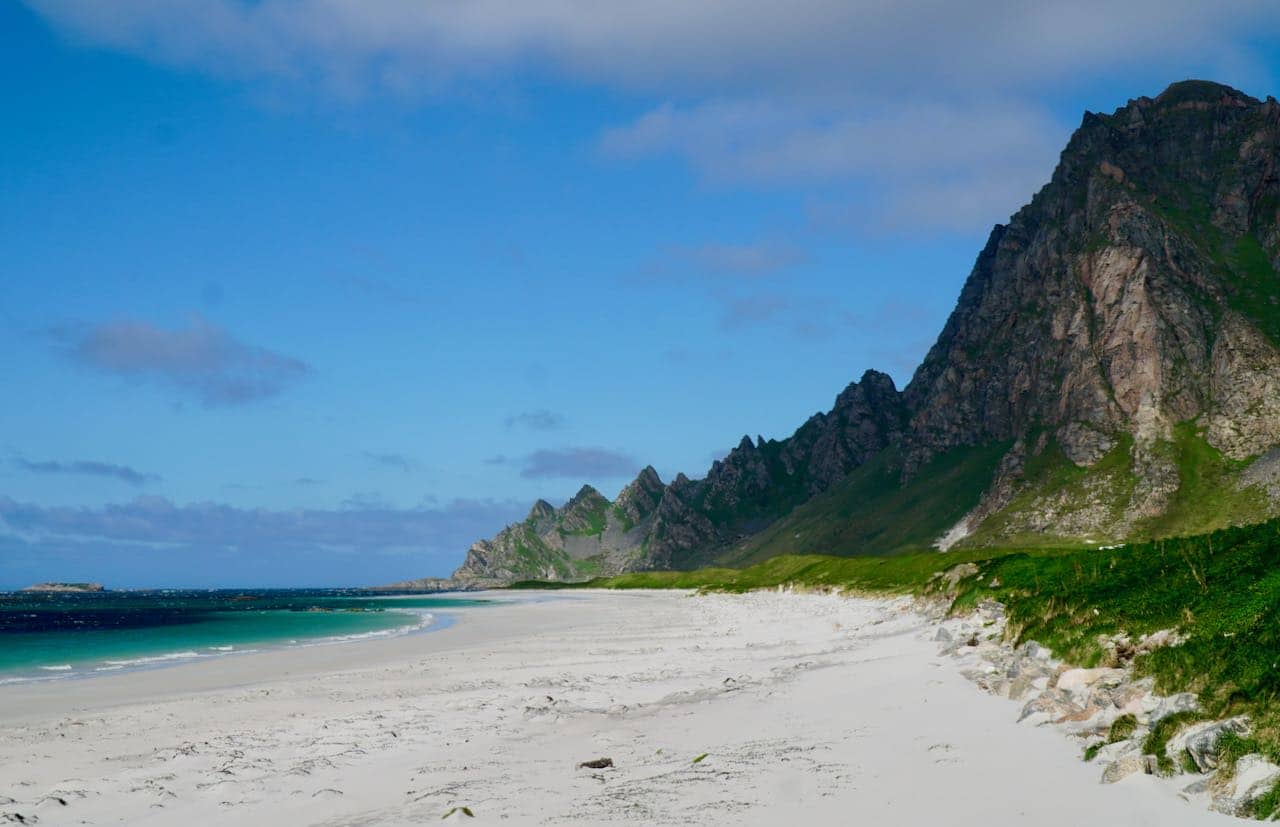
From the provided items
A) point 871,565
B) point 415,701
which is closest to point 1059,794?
point 415,701

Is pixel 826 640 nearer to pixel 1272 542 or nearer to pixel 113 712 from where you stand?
pixel 1272 542

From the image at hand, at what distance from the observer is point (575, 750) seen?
58.4 ft

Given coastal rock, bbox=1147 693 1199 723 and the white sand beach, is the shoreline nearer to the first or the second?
the white sand beach

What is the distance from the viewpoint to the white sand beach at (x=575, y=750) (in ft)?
40.4

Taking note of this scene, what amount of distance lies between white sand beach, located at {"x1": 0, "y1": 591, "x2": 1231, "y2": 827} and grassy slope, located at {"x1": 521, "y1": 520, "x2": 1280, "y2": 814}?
1975mm

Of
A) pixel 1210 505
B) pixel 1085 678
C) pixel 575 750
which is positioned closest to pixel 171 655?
pixel 575 750

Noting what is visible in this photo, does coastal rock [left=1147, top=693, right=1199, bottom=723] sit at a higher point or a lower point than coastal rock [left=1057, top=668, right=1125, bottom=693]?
higher

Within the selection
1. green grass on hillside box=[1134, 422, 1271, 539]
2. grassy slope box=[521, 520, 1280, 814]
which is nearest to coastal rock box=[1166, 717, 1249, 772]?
grassy slope box=[521, 520, 1280, 814]

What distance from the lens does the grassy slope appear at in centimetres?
1213

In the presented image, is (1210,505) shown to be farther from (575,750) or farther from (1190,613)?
(575,750)

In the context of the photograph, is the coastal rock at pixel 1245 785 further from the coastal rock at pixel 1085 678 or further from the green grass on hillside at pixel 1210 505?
the green grass on hillside at pixel 1210 505

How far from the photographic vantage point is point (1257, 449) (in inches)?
7830

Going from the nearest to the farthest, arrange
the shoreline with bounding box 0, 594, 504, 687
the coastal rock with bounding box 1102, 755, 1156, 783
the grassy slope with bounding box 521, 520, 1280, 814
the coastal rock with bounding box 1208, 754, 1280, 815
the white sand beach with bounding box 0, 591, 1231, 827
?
the coastal rock with bounding box 1208, 754, 1280, 815 < the coastal rock with bounding box 1102, 755, 1156, 783 < the grassy slope with bounding box 521, 520, 1280, 814 < the white sand beach with bounding box 0, 591, 1231, 827 < the shoreline with bounding box 0, 594, 504, 687

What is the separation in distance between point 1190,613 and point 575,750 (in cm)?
1248
